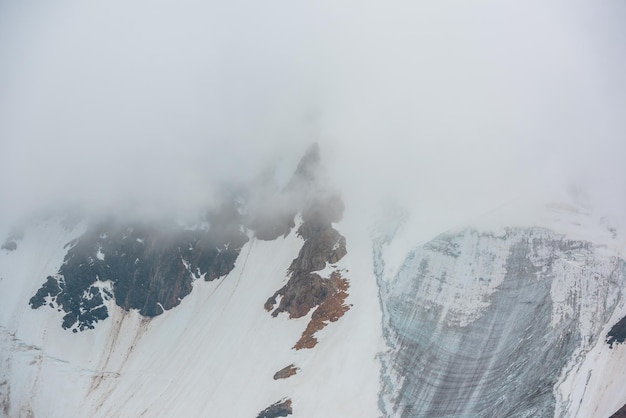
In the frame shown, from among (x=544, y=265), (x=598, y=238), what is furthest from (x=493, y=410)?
(x=598, y=238)

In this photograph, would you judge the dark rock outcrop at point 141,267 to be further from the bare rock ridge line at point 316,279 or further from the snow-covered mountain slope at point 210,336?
the bare rock ridge line at point 316,279

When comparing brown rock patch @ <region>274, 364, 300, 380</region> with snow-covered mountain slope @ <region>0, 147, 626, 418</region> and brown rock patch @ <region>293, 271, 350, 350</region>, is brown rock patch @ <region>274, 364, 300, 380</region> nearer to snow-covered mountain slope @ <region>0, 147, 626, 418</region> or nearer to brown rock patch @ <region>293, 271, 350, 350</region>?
snow-covered mountain slope @ <region>0, 147, 626, 418</region>

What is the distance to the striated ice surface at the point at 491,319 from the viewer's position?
108 meters

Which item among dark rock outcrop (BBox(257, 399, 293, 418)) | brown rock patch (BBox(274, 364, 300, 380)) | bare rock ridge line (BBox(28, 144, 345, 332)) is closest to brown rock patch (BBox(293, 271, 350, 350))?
brown rock patch (BBox(274, 364, 300, 380))

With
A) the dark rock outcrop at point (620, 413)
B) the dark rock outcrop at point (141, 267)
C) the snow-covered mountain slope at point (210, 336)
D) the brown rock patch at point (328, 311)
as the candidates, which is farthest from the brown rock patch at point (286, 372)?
the dark rock outcrop at point (620, 413)

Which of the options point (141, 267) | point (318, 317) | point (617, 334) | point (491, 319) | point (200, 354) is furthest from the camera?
point (141, 267)

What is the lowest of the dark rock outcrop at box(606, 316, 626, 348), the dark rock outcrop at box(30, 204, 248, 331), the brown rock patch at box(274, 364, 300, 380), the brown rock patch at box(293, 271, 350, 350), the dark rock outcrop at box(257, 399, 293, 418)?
the dark rock outcrop at box(257, 399, 293, 418)

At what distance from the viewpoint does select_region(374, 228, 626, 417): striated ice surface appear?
4252 inches

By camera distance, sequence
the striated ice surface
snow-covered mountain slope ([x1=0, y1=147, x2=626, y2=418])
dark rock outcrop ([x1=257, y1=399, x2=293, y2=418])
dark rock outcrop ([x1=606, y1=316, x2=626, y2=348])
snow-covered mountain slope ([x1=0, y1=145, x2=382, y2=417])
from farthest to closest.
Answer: snow-covered mountain slope ([x1=0, y1=145, x2=382, y2=417]), dark rock outcrop ([x1=257, y1=399, x2=293, y2=418]), snow-covered mountain slope ([x1=0, y1=147, x2=626, y2=418]), the striated ice surface, dark rock outcrop ([x1=606, y1=316, x2=626, y2=348])

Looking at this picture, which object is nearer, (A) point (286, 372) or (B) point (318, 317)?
(A) point (286, 372)

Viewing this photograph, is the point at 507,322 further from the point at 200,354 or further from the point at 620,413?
the point at 200,354

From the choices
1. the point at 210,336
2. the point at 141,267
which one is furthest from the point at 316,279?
the point at 141,267

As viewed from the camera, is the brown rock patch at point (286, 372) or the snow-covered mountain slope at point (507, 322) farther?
the brown rock patch at point (286, 372)

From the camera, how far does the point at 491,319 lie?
396 ft
